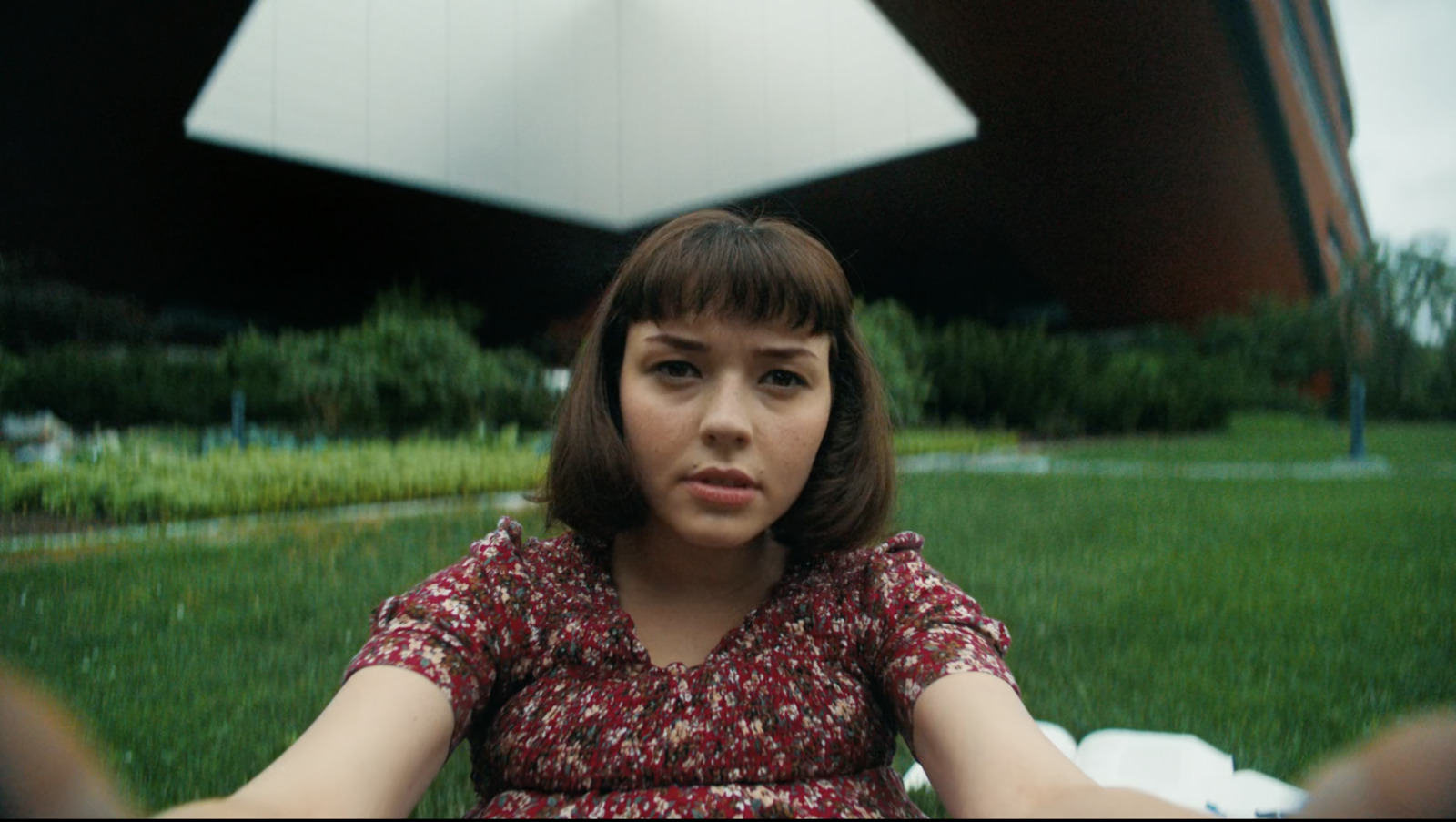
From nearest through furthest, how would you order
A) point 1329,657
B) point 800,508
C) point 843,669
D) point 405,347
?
point 843,669, point 800,508, point 1329,657, point 405,347

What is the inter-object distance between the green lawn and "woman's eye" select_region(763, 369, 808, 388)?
1613mm

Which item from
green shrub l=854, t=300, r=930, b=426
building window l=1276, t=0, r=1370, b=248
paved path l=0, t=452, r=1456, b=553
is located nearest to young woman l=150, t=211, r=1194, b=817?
paved path l=0, t=452, r=1456, b=553

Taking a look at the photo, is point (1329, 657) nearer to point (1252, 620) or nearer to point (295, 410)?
point (1252, 620)

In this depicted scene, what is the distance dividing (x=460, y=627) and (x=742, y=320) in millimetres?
577

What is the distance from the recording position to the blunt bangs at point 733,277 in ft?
4.48

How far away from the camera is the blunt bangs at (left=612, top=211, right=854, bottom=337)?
1.36m

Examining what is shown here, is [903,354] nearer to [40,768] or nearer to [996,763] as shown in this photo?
[996,763]

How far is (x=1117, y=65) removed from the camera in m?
10.8

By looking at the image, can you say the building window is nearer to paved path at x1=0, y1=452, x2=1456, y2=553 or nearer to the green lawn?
paved path at x1=0, y1=452, x2=1456, y2=553

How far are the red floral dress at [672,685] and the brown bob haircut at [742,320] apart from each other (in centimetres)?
12

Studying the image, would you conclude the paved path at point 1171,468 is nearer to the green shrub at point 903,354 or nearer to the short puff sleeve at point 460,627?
the green shrub at point 903,354

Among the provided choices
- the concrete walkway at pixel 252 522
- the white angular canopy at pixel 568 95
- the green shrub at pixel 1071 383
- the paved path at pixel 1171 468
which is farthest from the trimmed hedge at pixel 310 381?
the green shrub at pixel 1071 383

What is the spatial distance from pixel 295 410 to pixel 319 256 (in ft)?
6.83

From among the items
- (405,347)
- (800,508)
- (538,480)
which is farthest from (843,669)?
(405,347)
